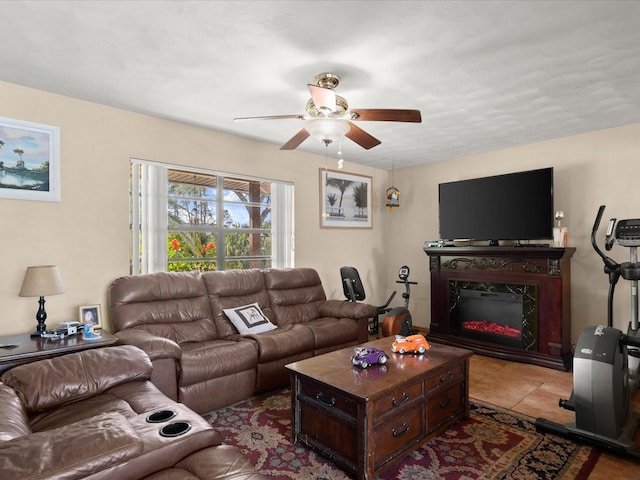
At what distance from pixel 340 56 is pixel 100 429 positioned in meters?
2.28

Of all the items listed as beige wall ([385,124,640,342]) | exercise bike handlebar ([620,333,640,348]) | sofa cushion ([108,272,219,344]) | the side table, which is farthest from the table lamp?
beige wall ([385,124,640,342])

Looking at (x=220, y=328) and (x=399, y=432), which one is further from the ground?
(x=220, y=328)

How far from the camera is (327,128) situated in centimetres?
252

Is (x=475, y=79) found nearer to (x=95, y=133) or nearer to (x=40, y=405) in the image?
(x=95, y=133)

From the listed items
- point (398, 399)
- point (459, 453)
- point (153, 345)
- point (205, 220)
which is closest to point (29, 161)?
point (205, 220)

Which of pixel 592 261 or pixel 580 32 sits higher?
pixel 580 32

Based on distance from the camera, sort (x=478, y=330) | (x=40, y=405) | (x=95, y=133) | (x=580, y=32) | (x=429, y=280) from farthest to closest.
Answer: (x=429, y=280) < (x=478, y=330) < (x=95, y=133) < (x=580, y=32) < (x=40, y=405)

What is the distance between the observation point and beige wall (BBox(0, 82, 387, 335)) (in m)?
2.85

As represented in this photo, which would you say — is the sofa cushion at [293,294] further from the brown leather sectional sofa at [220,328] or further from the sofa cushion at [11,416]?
the sofa cushion at [11,416]

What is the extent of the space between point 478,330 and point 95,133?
452 cm

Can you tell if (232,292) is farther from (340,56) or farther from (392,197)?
(392,197)

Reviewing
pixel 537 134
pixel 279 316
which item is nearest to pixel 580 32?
pixel 537 134

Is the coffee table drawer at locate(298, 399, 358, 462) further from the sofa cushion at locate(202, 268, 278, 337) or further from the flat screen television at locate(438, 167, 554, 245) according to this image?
the flat screen television at locate(438, 167, 554, 245)

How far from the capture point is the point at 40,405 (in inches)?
73.2
